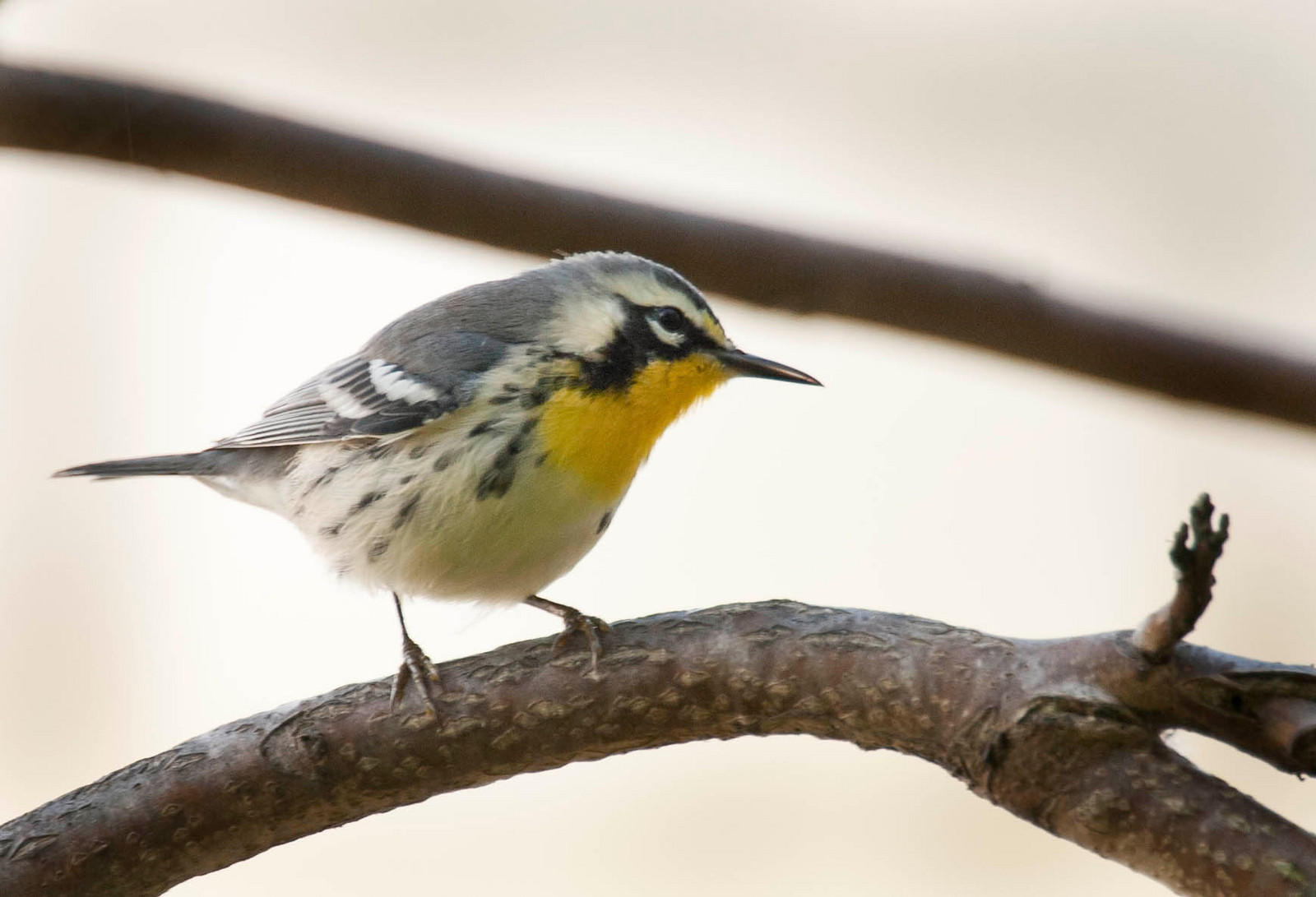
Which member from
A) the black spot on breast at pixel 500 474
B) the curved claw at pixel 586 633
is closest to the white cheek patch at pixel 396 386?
the black spot on breast at pixel 500 474

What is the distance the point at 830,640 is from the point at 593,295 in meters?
1.91

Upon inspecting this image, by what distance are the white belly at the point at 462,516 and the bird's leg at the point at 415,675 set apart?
43 centimetres

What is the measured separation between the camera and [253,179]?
3600mm

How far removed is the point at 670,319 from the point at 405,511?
3.62 ft

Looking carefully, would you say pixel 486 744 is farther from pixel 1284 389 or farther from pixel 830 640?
pixel 1284 389

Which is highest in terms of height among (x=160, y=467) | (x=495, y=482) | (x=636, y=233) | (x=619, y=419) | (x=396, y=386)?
(x=636, y=233)

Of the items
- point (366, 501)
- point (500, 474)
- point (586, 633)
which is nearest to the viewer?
point (586, 633)

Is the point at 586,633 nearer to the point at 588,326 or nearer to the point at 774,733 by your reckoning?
the point at 774,733

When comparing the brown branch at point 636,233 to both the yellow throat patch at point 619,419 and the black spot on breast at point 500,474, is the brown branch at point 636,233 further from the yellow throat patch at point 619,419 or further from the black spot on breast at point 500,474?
the black spot on breast at point 500,474

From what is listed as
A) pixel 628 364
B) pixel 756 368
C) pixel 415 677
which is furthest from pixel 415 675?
pixel 756 368

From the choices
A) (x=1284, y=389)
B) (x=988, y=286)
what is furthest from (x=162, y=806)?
(x=1284, y=389)

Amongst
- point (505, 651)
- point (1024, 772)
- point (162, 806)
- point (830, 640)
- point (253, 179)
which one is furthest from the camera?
point (253, 179)

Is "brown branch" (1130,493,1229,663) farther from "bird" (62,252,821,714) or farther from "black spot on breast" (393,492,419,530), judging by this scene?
"black spot on breast" (393,492,419,530)

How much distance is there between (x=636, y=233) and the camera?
12.3 feet
